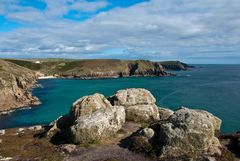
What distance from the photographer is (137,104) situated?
5300 cm

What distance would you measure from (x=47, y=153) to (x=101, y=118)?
8.49m

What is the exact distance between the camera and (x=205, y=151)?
115 ft

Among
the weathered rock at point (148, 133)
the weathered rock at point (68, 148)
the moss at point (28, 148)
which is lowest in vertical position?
the moss at point (28, 148)

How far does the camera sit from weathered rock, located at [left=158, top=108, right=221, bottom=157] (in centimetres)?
3500

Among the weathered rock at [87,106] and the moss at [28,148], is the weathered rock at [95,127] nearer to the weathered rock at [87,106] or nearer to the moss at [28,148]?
the weathered rock at [87,106]

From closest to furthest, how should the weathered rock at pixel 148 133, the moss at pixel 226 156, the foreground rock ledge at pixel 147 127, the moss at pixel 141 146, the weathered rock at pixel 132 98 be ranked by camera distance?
the moss at pixel 226 156, the foreground rock ledge at pixel 147 127, the moss at pixel 141 146, the weathered rock at pixel 148 133, the weathered rock at pixel 132 98

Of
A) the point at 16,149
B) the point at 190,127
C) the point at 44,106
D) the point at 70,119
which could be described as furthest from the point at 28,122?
the point at 190,127

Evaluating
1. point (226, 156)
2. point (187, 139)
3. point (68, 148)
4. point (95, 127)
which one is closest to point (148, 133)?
point (187, 139)

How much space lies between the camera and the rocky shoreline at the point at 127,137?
35.3 meters

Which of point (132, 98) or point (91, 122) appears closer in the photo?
point (91, 122)

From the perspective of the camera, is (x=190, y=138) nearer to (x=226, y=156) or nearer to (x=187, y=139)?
(x=187, y=139)

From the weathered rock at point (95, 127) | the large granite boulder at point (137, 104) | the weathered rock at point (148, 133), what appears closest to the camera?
the weathered rock at point (148, 133)

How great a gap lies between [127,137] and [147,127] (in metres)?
3.43

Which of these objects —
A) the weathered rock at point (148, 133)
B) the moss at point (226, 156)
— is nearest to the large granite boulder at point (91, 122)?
the weathered rock at point (148, 133)
